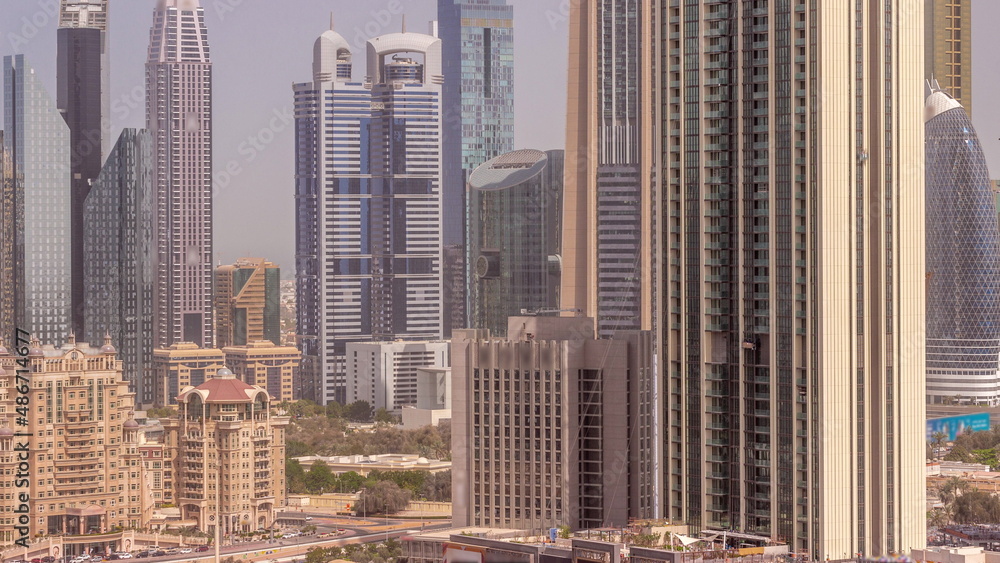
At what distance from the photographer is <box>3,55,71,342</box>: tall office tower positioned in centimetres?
10488

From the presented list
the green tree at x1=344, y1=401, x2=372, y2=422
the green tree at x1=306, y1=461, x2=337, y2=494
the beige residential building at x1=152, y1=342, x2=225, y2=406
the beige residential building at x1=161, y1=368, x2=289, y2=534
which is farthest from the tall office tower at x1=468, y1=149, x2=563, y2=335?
the beige residential building at x1=161, y1=368, x2=289, y2=534

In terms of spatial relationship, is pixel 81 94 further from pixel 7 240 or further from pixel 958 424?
pixel 958 424

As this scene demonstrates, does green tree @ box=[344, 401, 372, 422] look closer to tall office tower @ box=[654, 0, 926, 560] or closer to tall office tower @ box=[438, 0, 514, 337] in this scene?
tall office tower @ box=[438, 0, 514, 337]

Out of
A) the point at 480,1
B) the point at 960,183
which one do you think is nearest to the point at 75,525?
the point at 960,183

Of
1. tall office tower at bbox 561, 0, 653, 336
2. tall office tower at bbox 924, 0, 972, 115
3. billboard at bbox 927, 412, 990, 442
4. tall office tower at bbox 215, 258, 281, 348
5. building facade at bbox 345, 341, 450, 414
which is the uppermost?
tall office tower at bbox 924, 0, 972, 115

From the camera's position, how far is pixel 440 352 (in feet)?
379

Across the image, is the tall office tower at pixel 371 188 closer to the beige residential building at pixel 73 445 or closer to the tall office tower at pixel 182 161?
the tall office tower at pixel 182 161

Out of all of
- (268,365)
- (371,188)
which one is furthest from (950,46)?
(371,188)

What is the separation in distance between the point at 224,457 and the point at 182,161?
6693 centimetres

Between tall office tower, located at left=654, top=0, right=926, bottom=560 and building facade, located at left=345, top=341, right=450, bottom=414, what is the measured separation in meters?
68.2

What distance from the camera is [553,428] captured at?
53.7 meters

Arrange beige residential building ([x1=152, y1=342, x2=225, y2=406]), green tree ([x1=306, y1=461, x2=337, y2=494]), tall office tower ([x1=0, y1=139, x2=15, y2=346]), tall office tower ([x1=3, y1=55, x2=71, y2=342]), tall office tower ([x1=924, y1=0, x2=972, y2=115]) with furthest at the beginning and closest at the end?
1. beige residential building ([x1=152, y1=342, x2=225, y2=406])
2. tall office tower ([x1=3, y1=55, x2=71, y2=342])
3. tall office tower ([x1=0, y1=139, x2=15, y2=346])
4. tall office tower ([x1=924, y1=0, x2=972, y2=115])
5. green tree ([x1=306, y1=461, x2=337, y2=494])

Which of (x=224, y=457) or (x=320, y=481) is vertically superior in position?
(x=224, y=457)

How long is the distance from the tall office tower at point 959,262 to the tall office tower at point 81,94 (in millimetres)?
53277
